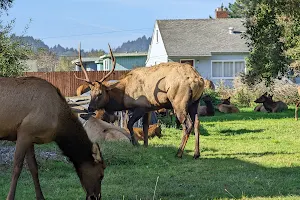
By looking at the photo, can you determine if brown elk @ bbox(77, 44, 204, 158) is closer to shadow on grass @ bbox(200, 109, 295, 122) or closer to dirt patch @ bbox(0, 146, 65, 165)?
dirt patch @ bbox(0, 146, 65, 165)

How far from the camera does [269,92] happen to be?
3325 centimetres

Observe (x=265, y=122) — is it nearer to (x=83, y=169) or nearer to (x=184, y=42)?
(x=83, y=169)

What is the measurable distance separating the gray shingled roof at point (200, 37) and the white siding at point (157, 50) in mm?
804

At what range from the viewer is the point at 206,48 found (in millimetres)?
43562

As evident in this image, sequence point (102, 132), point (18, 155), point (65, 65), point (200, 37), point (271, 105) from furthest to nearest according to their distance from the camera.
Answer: point (65, 65)
point (200, 37)
point (271, 105)
point (102, 132)
point (18, 155)

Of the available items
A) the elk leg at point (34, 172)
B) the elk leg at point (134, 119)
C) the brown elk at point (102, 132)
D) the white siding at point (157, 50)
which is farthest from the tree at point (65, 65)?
the elk leg at point (34, 172)

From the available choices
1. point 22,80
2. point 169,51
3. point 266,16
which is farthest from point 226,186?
point 169,51

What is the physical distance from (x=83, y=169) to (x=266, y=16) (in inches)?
386

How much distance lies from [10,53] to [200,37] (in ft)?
101

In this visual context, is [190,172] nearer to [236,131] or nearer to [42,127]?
[42,127]

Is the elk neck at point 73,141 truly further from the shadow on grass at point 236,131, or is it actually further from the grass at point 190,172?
the shadow on grass at point 236,131

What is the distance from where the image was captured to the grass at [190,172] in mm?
9109

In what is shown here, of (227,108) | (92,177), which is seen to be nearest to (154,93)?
(92,177)

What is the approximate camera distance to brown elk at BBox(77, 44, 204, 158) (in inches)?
559
